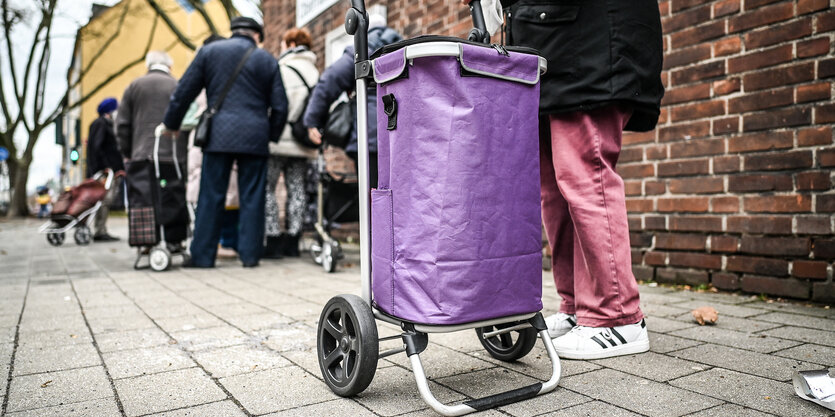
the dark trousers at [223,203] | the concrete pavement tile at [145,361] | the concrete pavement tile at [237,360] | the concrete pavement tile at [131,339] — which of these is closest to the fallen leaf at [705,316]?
the concrete pavement tile at [237,360]

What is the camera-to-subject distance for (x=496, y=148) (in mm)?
1779

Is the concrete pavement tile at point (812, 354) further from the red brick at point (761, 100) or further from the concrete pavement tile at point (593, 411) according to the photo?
the red brick at point (761, 100)

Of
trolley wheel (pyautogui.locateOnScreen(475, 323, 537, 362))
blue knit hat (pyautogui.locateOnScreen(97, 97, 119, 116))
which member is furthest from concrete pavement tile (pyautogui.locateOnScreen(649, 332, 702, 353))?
blue knit hat (pyautogui.locateOnScreen(97, 97, 119, 116))

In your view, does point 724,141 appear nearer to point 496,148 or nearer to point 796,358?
point 796,358

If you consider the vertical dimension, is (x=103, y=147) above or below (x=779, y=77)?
above

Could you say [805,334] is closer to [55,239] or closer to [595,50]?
[595,50]

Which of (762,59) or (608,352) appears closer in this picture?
(608,352)

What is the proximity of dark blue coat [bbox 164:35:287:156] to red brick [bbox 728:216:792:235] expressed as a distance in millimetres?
3743

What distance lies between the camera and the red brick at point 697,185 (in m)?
3.62

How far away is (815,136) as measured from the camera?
3162mm

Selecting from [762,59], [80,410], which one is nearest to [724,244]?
[762,59]

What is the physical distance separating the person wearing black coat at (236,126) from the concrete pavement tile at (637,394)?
396 cm

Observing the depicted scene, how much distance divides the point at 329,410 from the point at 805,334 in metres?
2.05

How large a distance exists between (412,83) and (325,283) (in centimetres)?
291
